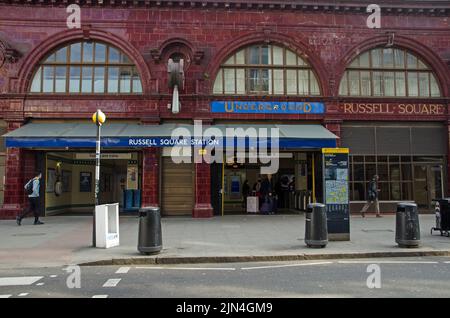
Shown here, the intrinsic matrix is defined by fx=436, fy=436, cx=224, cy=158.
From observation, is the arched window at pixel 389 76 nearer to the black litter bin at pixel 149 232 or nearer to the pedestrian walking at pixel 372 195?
the pedestrian walking at pixel 372 195

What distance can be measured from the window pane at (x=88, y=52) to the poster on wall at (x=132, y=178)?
16.3ft

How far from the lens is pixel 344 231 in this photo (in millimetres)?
11672

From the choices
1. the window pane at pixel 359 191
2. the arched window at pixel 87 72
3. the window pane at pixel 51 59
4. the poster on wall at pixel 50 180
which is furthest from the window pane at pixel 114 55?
the window pane at pixel 359 191

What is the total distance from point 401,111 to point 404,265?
12.2 meters

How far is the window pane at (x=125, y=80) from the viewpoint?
18.8 meters

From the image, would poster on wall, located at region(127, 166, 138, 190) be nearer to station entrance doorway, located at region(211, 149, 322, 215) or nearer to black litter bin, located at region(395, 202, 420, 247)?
station entrance doorway, located at region(211, 149, 322, 215)

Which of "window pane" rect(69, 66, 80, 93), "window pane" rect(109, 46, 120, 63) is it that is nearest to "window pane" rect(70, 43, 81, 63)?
"window pane" rect(69, 66, 80, 93)

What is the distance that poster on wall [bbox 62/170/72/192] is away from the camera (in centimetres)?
2052

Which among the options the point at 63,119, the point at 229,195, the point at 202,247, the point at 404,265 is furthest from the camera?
the point at 229,195

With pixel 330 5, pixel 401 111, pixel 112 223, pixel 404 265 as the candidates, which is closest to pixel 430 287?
pixel 404 265

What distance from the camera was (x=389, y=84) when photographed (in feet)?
64.8

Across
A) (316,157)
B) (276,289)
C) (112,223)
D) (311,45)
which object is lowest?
(276,289)

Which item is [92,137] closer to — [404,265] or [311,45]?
[311,45]

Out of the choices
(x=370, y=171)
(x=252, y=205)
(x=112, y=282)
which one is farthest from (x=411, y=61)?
(x=112, y=282)
